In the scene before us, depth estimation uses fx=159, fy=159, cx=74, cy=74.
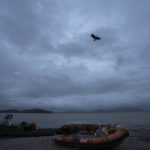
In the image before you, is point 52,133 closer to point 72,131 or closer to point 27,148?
point 72,131

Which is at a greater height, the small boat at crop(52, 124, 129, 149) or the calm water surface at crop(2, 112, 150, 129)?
the small boat at crop(52, 124, 129, 149)

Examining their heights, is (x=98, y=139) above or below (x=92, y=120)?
above

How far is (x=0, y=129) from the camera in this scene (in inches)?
846

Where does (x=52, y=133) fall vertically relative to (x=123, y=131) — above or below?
below

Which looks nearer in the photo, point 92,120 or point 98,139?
point 98,139

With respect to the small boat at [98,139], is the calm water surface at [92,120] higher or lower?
lower

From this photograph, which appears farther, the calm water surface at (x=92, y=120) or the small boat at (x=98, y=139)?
the calm water surface at (x=92, y=120)

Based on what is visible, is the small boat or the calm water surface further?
the calm water surface

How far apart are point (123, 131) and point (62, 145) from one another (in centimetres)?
551

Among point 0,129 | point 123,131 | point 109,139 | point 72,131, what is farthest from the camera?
point 0,129

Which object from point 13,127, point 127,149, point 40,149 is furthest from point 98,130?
point 13,127

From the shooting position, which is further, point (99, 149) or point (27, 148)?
point (27, 148)

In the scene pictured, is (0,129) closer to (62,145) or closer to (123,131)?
(62,145)

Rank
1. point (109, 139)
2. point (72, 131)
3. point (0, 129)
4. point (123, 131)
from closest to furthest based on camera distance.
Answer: point (109, 139) < point (123, 131) < point (72, 131) < point (0, 129)
